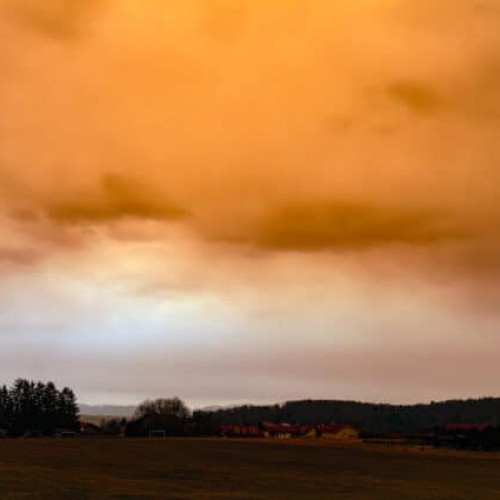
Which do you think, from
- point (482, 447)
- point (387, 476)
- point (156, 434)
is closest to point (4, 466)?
point (387, 476)

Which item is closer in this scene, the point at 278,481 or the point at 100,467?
the point at 278,481

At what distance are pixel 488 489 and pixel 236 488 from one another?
1774 centimetres

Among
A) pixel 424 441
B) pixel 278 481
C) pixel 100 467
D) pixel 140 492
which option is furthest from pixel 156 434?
pixel 140 492

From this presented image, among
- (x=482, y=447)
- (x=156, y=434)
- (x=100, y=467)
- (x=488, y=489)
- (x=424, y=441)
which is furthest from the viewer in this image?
(x=156, y=434)

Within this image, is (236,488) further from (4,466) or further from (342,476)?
(4,466)

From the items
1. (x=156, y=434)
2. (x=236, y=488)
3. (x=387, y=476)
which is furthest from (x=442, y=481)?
(x=156, y=434)

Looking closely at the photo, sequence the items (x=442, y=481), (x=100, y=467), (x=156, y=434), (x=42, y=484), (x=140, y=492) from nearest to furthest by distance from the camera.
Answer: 1. (x=140, y=492)
2. (x=42, y=484)
3. (x=442, y=481)
4. (x=100, y=467)
5. (x=156, y=434)

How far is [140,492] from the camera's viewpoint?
143 feet

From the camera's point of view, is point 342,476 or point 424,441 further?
point 424,441

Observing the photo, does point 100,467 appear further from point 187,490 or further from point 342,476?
point 187,490

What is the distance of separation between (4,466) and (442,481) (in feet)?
103

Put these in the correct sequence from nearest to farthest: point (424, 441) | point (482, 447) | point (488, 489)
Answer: point (488, 489) < point (482, 447) < point (424, 441)

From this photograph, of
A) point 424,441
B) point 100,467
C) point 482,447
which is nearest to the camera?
point 100,467

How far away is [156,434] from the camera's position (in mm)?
197625
